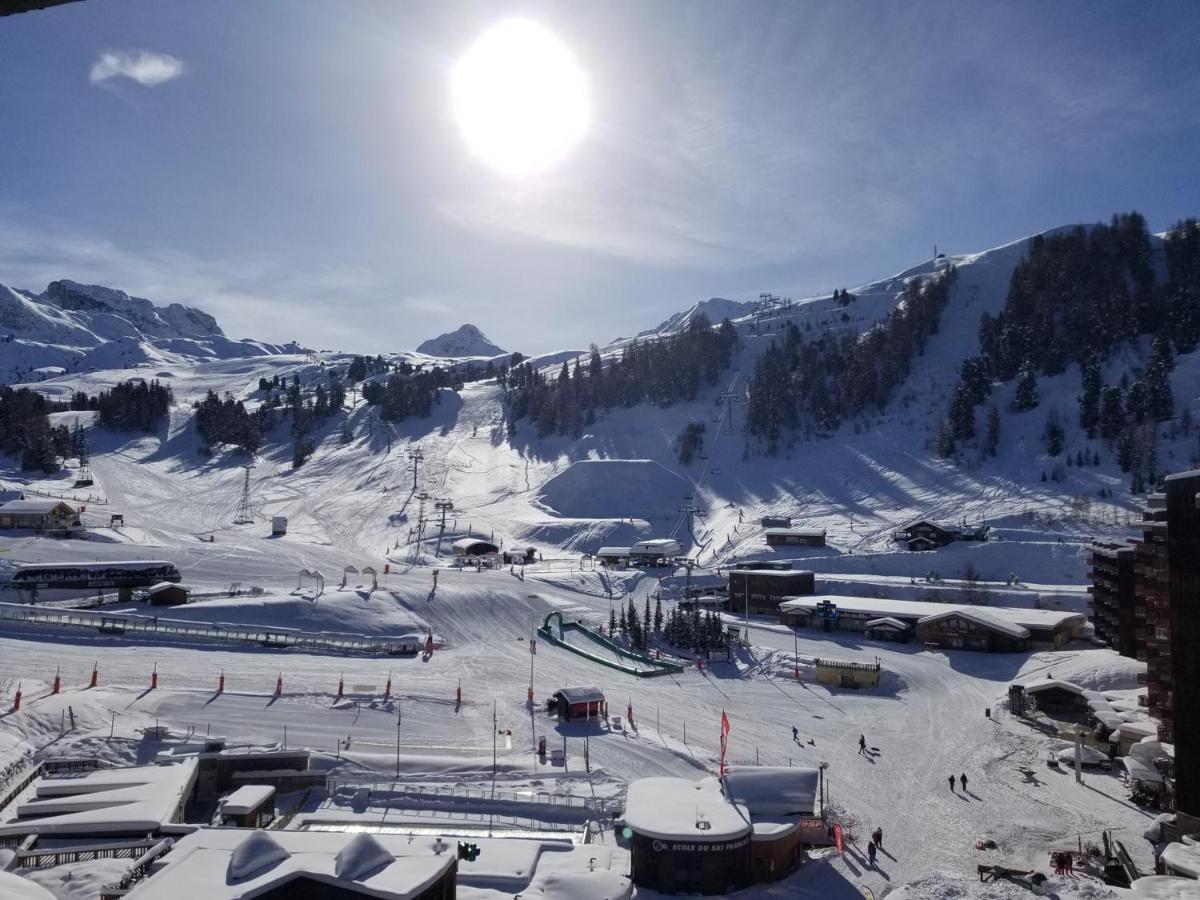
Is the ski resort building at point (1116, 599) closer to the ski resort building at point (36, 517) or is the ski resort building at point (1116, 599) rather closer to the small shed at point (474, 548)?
the small shed at point (474, 548)

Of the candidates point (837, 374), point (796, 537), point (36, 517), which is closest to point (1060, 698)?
point (796, 537)

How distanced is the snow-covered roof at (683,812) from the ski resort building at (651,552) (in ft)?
161

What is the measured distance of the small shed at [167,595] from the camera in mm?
48188

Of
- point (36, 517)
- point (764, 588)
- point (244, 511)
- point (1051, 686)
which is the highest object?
point (36, 517)

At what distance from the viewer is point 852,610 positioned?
53406 millimetres

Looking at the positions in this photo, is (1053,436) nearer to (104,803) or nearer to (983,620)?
(983,620)

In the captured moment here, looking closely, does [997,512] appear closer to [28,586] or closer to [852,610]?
[852,610]

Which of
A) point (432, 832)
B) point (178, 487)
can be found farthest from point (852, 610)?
point (178, 487)

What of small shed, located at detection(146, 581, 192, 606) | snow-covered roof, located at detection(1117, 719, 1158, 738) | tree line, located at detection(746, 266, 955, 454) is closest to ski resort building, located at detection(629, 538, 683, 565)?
tree line, located at detection(746, 266, 955, 454)

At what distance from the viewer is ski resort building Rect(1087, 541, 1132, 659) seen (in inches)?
1580

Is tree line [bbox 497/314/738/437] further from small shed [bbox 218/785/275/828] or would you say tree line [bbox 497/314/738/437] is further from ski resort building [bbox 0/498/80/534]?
small shed [bbox 218/785/275/828]

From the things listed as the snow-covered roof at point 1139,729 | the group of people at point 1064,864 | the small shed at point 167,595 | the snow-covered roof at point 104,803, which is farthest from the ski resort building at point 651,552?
the group of people at point 1064,864

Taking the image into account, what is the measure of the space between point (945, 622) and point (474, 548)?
40499 millimetres

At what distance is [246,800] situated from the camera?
22984 mm
